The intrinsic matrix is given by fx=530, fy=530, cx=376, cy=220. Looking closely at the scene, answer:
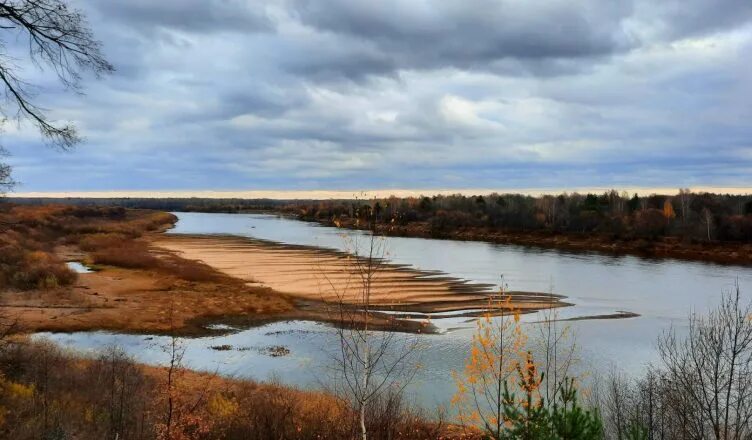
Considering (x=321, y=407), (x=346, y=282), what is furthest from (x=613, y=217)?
(x=321, y=407)

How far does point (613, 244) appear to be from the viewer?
71.7 meters

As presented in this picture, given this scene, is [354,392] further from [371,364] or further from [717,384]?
[717,384]

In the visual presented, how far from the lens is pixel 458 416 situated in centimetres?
1395

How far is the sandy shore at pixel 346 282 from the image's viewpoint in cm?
3003

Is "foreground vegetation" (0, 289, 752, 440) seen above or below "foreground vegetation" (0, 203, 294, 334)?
above

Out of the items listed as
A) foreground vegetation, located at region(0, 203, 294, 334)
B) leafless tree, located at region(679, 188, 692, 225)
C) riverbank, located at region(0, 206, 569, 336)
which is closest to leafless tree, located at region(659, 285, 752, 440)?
riverbank, located at region(0, 206, 569, 336)

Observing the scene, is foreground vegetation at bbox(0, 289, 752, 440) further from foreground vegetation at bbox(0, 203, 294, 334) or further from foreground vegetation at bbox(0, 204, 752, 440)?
foreground vegetation at bbox(0, 203, 294, 334)

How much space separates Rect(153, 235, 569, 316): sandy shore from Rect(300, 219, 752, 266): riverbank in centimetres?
882

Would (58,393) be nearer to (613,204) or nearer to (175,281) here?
(175,281)

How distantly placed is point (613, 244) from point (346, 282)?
2075 inches

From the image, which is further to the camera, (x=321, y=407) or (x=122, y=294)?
(x=122, y=294)

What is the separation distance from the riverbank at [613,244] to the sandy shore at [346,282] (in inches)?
347

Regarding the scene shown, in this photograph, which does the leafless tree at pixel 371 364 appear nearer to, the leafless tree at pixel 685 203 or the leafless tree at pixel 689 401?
the leafless tree at pixel 689 401

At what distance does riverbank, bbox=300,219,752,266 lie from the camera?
197 ft
